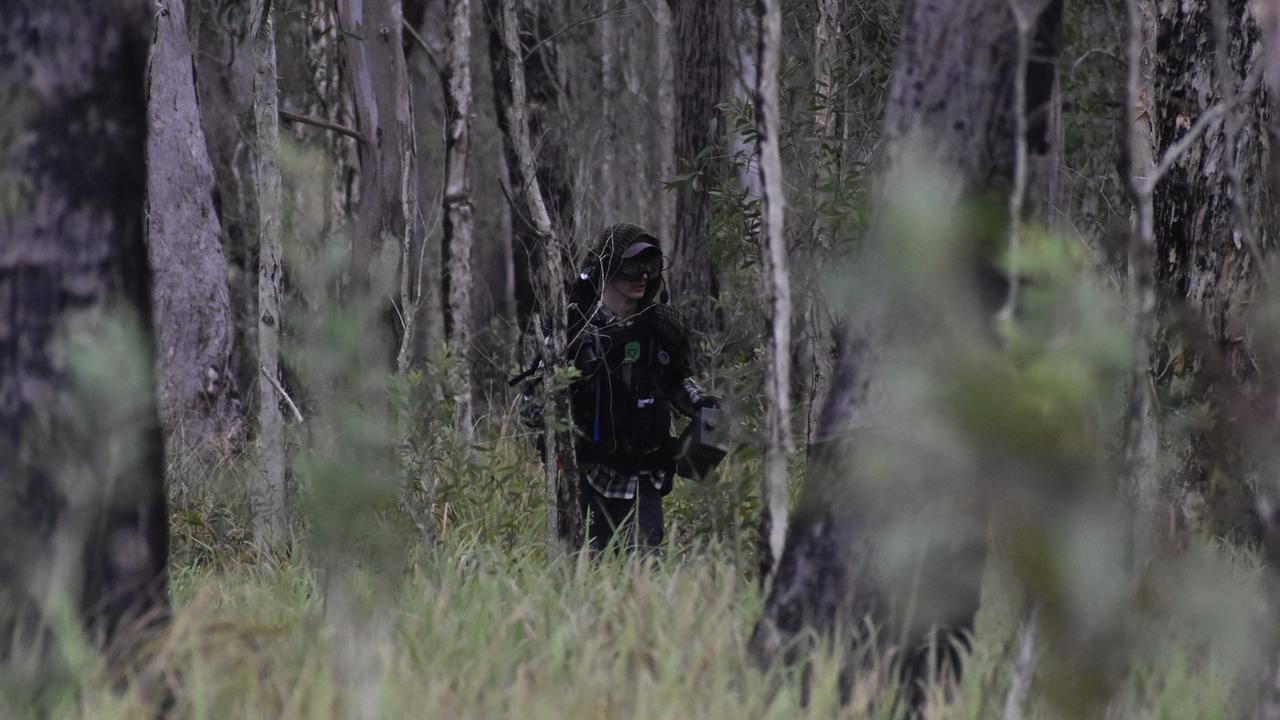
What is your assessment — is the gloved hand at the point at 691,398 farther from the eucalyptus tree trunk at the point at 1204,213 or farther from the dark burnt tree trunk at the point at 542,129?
the dark burnt tree trunk at the point at 542,129

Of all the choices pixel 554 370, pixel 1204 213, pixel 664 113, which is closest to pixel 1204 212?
pixel 1204 213

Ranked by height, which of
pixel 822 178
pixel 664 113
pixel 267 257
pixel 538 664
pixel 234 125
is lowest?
pixel 538 664

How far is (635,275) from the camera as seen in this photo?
640cm

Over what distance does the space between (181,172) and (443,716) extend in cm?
747

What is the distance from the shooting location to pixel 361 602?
13.6 feet

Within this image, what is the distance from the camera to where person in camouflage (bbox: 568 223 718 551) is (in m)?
6.39

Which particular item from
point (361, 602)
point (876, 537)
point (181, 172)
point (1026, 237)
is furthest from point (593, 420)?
point (181, 172)

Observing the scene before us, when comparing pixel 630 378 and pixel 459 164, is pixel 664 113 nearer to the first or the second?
pixel 459 164

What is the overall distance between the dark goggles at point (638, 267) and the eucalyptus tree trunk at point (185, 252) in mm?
4359

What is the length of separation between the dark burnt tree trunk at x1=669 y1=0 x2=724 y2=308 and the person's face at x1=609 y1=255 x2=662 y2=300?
8.36ft

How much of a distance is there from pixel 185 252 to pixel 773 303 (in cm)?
685

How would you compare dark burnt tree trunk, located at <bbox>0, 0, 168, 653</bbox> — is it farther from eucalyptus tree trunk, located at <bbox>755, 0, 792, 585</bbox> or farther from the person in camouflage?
the person in camouflage

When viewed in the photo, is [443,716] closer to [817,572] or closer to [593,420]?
[817,572]

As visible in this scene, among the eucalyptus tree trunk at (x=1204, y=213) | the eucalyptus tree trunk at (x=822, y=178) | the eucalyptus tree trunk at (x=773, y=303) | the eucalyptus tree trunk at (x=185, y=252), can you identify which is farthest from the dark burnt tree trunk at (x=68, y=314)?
the eucalyptus tree trunk at (x=185, y=252)
